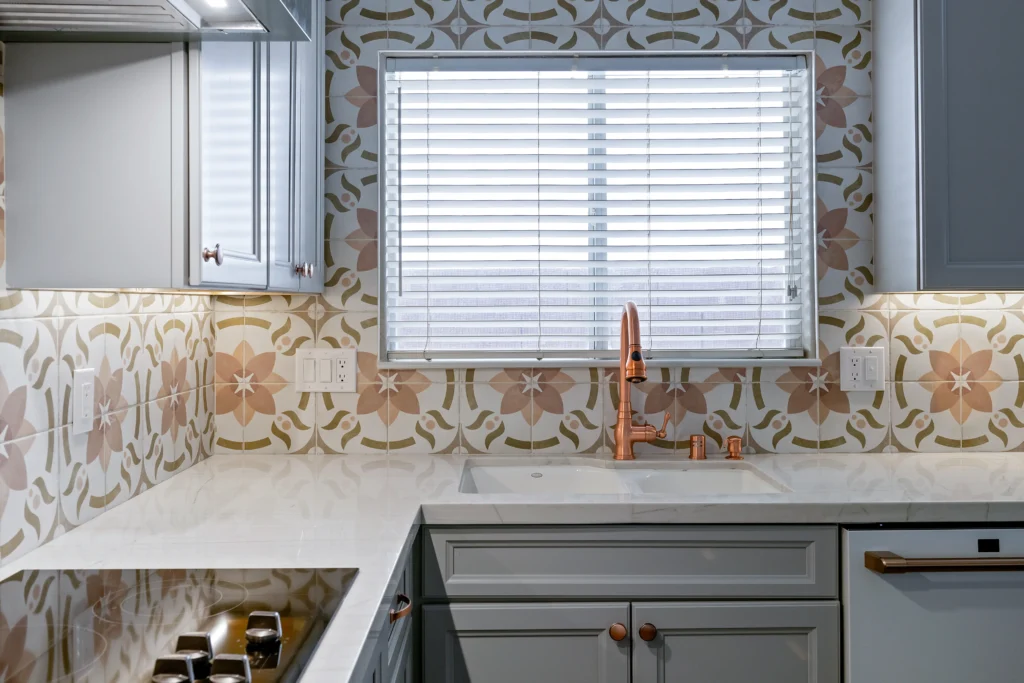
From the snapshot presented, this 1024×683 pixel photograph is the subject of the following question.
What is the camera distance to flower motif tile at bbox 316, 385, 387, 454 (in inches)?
89.3

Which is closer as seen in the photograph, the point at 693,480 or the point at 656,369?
the point at 693,480

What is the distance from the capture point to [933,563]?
162 centimetres

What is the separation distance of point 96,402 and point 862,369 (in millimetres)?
1814

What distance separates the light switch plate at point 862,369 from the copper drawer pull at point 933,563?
68 cm

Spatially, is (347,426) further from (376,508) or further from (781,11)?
(781,11)

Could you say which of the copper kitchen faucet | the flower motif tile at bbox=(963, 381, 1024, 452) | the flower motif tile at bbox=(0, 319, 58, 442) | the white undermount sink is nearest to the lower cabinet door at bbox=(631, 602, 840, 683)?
the white undermount sink

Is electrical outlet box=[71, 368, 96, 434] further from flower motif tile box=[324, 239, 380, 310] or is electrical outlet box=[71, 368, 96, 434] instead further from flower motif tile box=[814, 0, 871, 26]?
flower motif tile box=[814, 0, 871, 26]

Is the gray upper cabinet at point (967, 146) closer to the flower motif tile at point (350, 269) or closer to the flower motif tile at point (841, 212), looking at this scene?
the flower motif tile at point (841, 212)

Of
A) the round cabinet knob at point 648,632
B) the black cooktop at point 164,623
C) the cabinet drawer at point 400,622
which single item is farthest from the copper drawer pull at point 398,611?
the round cabinet knob at point 648,632

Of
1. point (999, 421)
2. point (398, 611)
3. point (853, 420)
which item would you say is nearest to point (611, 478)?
point (853, 420)

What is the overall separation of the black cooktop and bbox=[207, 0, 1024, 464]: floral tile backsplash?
1.07 metres

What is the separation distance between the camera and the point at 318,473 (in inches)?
78.9

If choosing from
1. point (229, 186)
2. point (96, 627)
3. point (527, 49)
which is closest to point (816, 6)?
point (527, 49)

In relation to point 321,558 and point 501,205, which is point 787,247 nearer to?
point 501,205
